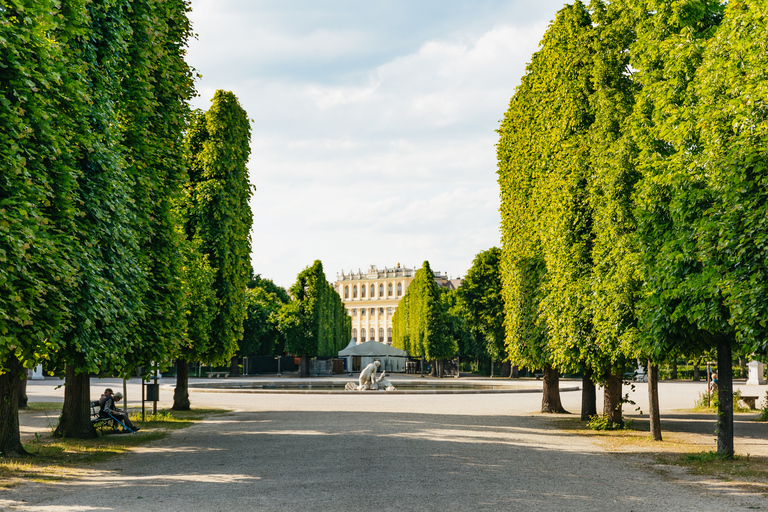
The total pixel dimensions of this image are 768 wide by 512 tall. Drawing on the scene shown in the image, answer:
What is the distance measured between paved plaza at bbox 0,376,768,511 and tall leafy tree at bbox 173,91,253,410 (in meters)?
4.44

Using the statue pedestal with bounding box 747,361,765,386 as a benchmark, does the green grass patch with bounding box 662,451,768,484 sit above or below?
above

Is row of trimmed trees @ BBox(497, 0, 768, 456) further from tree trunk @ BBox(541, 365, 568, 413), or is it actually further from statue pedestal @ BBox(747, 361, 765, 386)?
statue pedestal @ BBox(747, 361, 765, 386)

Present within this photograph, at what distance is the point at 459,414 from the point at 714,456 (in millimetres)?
11384

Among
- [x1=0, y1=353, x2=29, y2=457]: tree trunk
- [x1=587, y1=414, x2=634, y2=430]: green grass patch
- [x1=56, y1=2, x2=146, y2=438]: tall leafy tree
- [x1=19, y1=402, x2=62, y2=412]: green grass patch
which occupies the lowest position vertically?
[x1=19, y1=402, x2=62, y2=412]: green grass patch

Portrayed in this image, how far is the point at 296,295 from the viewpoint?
6203cm

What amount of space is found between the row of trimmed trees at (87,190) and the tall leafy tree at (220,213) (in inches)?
231

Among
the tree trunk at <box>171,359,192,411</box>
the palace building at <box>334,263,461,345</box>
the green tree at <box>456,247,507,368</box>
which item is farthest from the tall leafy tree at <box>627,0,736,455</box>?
the palace building at <box>334,263,461,345</box>

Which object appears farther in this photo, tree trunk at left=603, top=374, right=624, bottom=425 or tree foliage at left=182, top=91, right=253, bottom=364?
tree foliage at left=182, top=91, right=253, bottom=364

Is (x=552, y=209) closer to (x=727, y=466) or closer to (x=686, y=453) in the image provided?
(x=686, y=453)

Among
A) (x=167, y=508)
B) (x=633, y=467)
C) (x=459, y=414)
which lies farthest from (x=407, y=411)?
(x=167, y=508)

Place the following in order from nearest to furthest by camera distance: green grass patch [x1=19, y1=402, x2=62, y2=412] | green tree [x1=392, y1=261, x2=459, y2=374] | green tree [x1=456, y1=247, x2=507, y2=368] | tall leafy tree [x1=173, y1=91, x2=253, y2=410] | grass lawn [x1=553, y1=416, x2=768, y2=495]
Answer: grass lawn [x1=553, y1=416, x2=768, y2=495], tall leafy tree [x1=173, y1=91, x2=253, y2=410], green grass patch [x1=19, y1=402, x2=62, y2=412], green tree [x1=456, y1=247, x2=507, y2=368], green tree [x1=392, y1=261, x2=459, y2=374]

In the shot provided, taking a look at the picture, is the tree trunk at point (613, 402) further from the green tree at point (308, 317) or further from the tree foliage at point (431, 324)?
the green tree at point (308, 317)

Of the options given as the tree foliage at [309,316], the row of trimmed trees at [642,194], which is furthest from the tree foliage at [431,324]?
the row of trimmed trees at [642,194]

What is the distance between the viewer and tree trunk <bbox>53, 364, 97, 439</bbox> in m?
15.5
